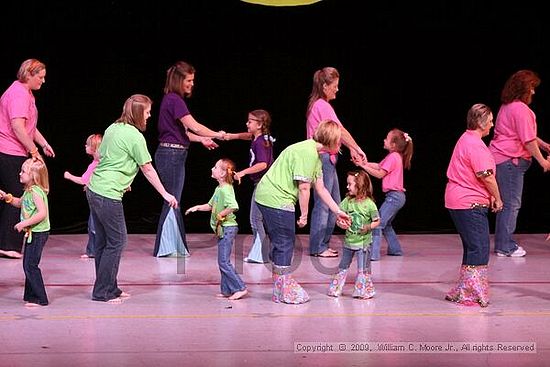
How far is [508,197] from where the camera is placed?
8992 mm

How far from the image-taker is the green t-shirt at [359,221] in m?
7.38

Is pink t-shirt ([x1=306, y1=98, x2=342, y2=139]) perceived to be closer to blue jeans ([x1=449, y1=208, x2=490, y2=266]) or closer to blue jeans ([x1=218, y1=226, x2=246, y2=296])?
blue jeans ([x1=218, y1=226, x2=246, y2=296])

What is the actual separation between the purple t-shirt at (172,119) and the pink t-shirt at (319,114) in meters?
0.99

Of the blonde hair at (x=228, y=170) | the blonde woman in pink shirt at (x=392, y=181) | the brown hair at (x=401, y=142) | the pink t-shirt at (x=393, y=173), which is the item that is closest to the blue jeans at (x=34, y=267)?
the blonde hair at (x=228, y=170)

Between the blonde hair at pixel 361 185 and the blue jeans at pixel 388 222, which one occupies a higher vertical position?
the blonde hair at pixel 361 185

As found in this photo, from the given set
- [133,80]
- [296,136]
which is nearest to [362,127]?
[296,136]

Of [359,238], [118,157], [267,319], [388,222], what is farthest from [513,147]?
[118,157]

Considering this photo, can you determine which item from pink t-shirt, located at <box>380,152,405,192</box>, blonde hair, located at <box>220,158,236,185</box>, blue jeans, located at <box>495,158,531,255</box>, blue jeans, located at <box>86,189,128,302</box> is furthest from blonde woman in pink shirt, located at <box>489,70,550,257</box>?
blue jeans, located at <box>86,189,128,302</box>

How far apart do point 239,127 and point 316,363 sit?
16.5 feet

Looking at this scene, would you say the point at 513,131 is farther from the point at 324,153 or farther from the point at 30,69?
the point at 30,69

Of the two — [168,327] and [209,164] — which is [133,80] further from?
[168,327]

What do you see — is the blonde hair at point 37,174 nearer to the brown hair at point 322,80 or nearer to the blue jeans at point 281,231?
the blue jeans at point 281,231

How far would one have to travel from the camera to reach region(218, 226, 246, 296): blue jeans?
722 cm

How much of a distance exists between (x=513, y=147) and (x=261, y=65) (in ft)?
8.62
